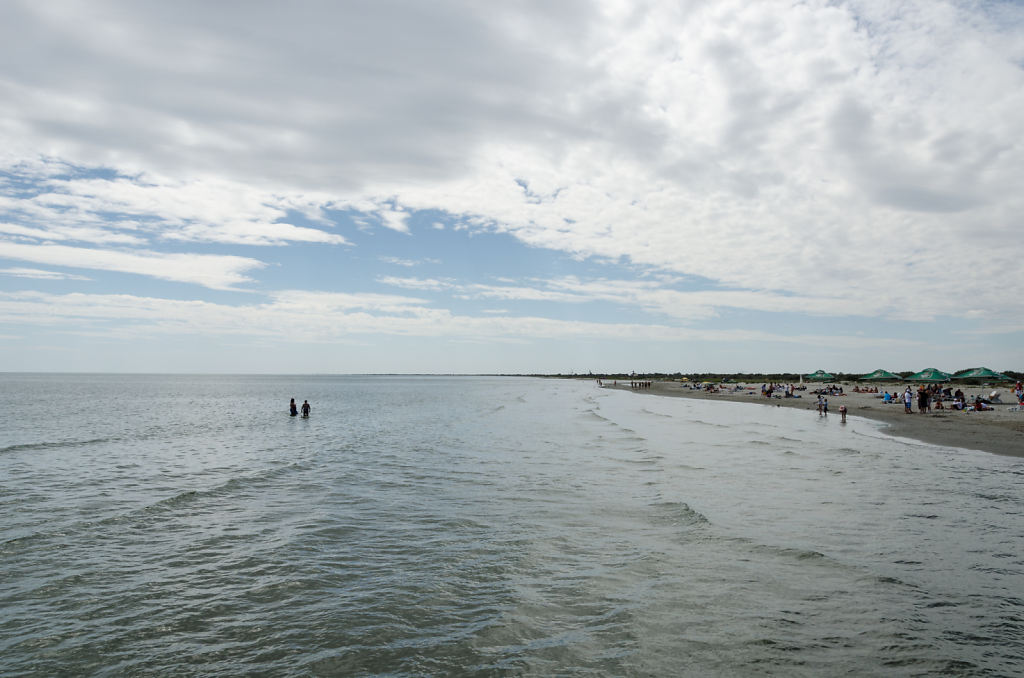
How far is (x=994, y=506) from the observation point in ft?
58.5

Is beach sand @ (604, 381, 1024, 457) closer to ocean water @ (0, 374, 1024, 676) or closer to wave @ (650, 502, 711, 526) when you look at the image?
ocean water @ (0, 374, 1024, 676)

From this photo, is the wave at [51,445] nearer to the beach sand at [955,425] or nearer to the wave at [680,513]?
the wave at [680,513]

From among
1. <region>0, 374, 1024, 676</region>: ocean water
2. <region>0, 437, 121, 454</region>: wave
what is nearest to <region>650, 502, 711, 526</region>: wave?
<region>0, 374, 1024, 676</region>: ocean water

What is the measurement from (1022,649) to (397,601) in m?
10.5

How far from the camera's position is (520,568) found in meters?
13.2

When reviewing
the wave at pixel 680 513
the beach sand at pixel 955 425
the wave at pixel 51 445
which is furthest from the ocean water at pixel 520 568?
the wave at pixel 51 445

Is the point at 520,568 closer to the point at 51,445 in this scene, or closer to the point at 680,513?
the point at 680,513

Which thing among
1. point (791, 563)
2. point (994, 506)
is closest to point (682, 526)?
point (791, 563)

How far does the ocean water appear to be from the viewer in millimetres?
9164

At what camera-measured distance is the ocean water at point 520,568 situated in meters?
9.16

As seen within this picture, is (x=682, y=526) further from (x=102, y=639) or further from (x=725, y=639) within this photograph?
(x=102, y=639)

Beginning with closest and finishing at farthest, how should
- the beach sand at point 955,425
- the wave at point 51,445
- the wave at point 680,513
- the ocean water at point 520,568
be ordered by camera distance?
the ocean water at point 520,568
the wave at point 680,513
the beach sand at point 955,425
the wave at point 51,445

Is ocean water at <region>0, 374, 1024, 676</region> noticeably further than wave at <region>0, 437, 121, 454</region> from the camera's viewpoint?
No

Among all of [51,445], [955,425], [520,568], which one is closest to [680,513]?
[520,568]
